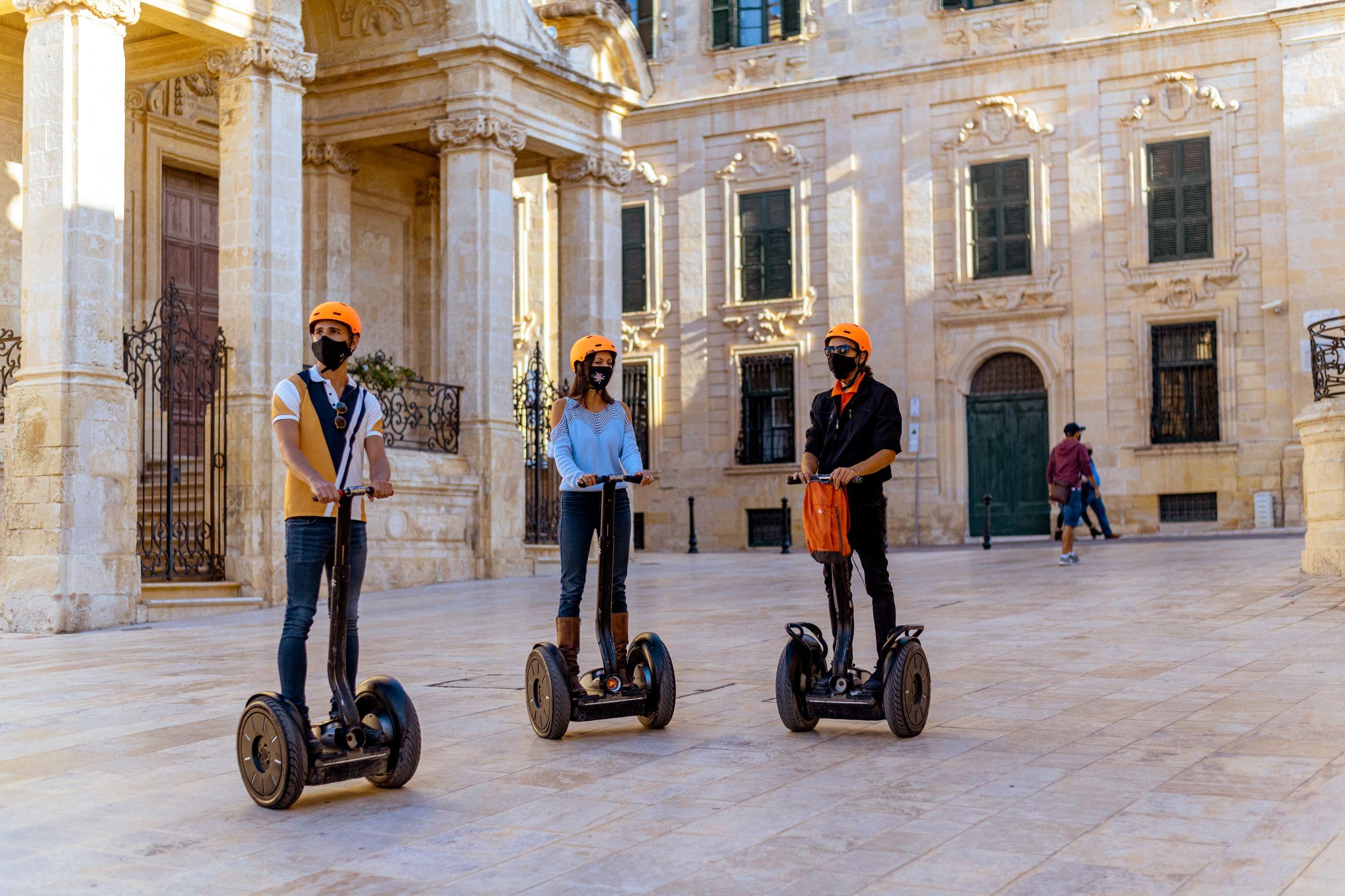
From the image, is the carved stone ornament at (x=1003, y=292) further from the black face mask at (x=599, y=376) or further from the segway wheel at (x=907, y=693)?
the segway wheel at (x=907, y=693)

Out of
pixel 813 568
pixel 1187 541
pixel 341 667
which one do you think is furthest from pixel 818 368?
pixel 341 667

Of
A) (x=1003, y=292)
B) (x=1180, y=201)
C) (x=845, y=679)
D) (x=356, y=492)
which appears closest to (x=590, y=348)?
(x=356, y=492)

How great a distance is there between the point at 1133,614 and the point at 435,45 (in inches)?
458

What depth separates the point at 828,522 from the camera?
20.7 ft

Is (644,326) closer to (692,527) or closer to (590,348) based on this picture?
(692,527)

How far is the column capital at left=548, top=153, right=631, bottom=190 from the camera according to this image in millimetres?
21172

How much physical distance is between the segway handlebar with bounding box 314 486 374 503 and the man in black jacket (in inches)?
79.4

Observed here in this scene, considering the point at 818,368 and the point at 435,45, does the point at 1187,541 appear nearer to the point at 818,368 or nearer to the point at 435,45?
the point at 818,368

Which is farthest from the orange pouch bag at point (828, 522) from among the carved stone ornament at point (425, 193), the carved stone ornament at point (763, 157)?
the carved stone ornament at point (763, 157)

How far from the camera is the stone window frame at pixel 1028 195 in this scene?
2786cm

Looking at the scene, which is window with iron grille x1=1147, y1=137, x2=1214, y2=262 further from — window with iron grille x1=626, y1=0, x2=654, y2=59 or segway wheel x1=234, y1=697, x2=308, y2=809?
segway wheel x1=234, y1=697, x2=308, y2=809

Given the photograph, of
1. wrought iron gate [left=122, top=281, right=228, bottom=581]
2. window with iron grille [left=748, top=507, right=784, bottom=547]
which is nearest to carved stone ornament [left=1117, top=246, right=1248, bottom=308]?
window with iron grille [left=748, top=507, right=784, bottom=547]

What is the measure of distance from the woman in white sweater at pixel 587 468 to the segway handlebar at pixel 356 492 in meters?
1.46

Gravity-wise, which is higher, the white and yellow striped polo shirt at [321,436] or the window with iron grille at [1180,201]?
the window with iron grille at [1180,201]
